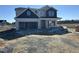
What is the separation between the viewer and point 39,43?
21.3ft

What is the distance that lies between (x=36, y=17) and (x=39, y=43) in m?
0.32

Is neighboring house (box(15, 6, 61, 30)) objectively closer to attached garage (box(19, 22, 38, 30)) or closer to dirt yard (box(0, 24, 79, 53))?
attached garage (box(19, 22, 38, 30))

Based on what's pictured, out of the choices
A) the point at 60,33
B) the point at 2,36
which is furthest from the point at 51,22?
the point at 2,36

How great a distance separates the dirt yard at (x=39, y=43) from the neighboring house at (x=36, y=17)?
6.0 inches

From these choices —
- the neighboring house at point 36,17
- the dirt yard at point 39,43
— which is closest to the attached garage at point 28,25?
the neighboring house at point 36,17

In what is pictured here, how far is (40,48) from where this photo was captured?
6.49 metres

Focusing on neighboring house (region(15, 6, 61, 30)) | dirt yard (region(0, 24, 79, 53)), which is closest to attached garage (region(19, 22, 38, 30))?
neighboring house (region(15, 6, 61, 30))

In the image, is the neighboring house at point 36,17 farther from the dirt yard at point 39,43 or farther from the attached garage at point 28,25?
the dirt yard at point 39,43

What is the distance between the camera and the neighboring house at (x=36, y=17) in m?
6.47

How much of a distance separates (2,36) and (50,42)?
598 millimetres

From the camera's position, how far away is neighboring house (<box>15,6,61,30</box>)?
6.47 metres

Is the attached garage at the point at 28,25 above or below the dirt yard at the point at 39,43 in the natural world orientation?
above

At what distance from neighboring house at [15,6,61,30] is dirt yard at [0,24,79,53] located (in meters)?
0.15

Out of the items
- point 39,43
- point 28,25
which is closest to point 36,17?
point 28,25
